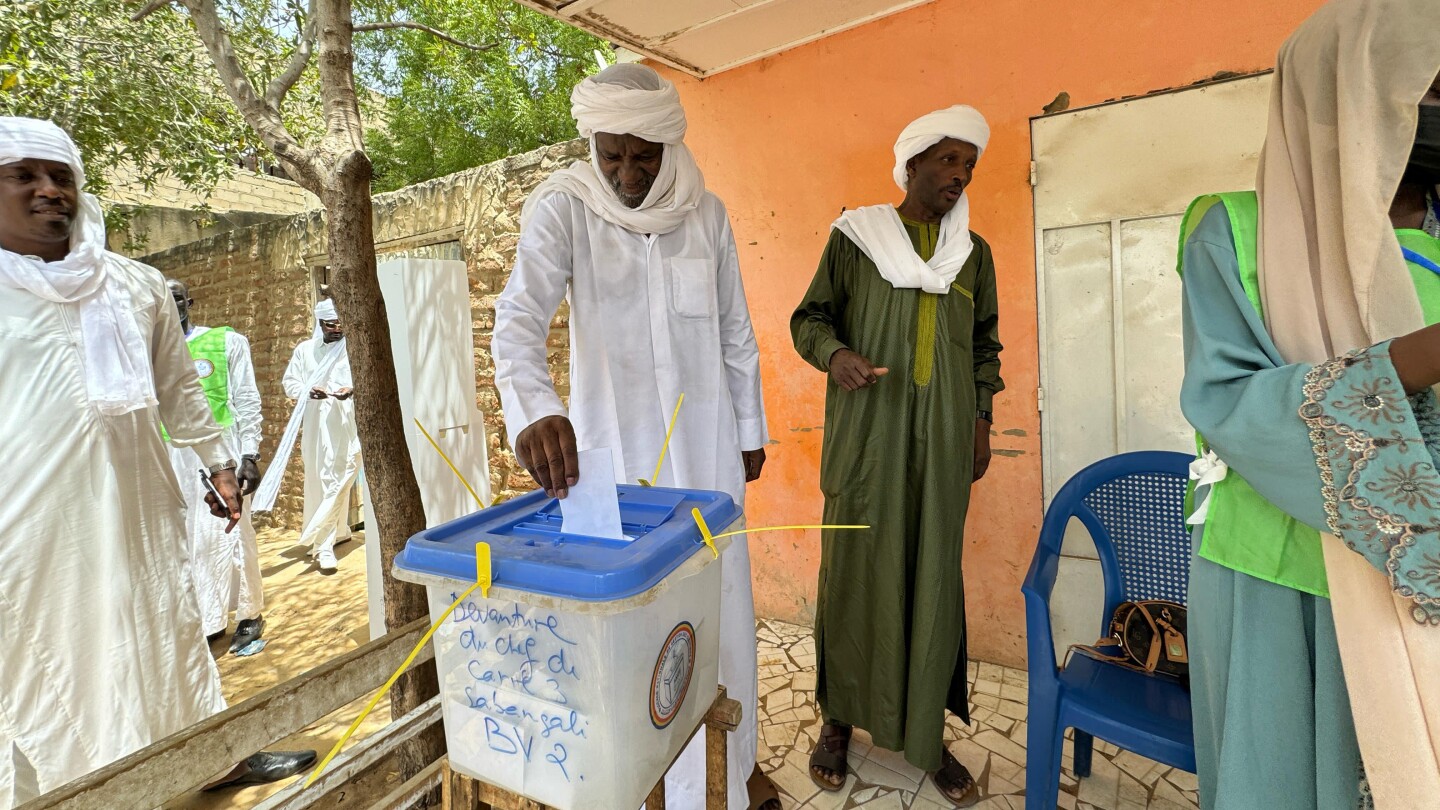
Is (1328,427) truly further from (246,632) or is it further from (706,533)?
(246,632)

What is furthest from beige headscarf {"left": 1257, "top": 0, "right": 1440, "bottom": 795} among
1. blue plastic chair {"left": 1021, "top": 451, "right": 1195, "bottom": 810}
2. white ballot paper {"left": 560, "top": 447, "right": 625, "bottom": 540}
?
white ballot paper {"left": 560, "top": 447, "right": 625, "bottom": 540}

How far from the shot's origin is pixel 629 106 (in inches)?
59.7

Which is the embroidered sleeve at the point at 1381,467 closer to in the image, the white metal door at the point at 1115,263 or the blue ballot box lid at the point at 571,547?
the blue ballot box lid at the point at 571,547

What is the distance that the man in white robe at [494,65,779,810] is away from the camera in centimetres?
155

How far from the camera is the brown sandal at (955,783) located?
1932 mm

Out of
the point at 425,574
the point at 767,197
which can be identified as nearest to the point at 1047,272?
the point at 767,197

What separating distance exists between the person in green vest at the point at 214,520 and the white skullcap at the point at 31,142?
6.54 ft

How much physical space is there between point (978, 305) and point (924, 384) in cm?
43

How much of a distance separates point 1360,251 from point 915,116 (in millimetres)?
1990

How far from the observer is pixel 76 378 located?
1764 millimetres

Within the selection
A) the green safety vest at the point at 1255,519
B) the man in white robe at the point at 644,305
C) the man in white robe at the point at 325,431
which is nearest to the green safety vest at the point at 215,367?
the man in white robe at the point at 325,431

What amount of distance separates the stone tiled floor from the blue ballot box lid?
143 cm

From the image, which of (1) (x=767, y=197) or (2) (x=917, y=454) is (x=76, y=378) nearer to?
(2) (x=917, y=454)

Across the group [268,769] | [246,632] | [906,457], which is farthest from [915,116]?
[246,632]
